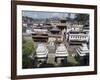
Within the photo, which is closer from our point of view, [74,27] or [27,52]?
[27,52]

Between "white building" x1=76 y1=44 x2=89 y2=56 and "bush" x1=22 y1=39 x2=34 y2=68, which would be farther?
"white building" x1=76 y1=44 x2=89 y2=56

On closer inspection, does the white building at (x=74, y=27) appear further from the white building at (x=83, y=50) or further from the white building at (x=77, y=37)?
the white building at (x=83, y=50)

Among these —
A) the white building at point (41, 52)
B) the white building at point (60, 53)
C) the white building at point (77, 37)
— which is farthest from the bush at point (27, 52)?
the white building at point (77, 37)

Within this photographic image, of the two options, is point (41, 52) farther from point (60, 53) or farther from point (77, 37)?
point (77, 37)

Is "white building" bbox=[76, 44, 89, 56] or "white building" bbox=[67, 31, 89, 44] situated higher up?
"white building" bbox=[67, 31, 89, 44]

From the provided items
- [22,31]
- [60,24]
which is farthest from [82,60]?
[22,31]

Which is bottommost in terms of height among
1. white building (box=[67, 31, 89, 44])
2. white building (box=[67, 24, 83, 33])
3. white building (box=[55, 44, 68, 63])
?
white building (box=[55, 44, 68, 63])

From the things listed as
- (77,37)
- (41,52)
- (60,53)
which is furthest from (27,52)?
(77,37)

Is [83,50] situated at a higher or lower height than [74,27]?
lower

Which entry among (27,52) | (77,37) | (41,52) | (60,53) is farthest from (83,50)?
(27,52)

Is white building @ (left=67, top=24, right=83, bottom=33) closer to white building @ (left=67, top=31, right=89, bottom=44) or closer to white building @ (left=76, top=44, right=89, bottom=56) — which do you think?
white building @ (left=67, top=31, right=89, bottom=44)

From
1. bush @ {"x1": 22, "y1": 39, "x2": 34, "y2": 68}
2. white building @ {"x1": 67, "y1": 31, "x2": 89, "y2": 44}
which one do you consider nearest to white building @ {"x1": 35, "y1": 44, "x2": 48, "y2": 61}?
bush @ {"x1": 22, "y1": 39, "x2": 34, "y2": 68}
